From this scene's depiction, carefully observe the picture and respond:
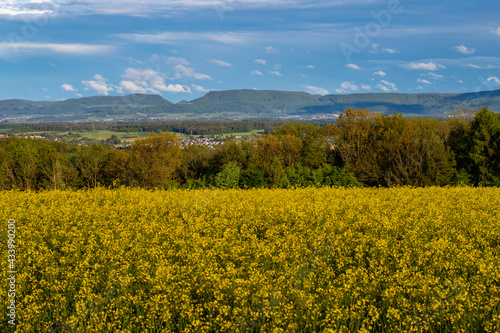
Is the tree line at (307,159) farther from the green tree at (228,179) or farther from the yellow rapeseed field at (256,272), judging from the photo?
the yellow rapeseed field at (256,272)

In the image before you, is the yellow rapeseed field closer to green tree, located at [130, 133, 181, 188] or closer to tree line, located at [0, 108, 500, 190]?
tree line, located at [0, 108, 500, 190]

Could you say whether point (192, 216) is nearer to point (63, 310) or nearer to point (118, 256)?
point (118, 256)

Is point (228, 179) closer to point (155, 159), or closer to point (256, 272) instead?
point (155, 159)

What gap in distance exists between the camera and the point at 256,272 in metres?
7.72

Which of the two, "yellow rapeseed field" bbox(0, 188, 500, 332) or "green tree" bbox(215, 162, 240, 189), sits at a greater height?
"yellow rapeseed field" bbox(0, 188, 500, 332)

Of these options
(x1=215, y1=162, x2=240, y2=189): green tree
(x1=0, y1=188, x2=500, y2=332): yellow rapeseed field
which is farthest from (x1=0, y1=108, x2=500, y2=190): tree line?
(x1=0, y1=188, x2=500, y2=332): yellow rapeseed field

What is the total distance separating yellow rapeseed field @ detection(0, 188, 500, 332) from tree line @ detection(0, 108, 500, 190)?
2977cm

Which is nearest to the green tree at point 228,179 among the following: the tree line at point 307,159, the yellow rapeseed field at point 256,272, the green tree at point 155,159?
the tree line at point 307,159

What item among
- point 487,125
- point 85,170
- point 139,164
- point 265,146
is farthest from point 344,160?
point 85,170

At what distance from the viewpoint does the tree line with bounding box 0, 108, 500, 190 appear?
A: 46250 millimetres

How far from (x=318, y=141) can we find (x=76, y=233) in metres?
55.9

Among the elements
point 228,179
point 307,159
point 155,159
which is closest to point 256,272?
point 228,179

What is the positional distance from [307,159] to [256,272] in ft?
176

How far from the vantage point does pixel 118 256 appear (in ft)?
28.2
